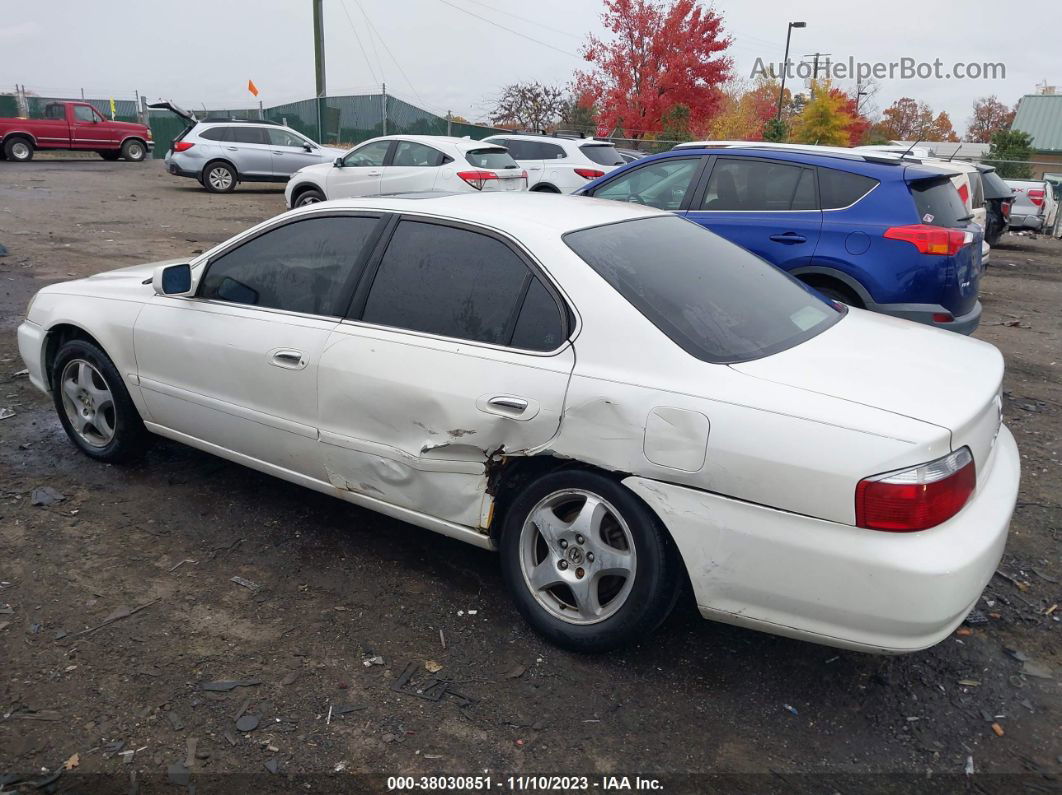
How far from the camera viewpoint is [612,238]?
11.3 feet

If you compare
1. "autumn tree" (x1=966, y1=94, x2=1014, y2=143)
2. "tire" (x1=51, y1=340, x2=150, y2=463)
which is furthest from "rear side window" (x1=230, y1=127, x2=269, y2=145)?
"autumn tree" (x1=966, y1=94, x2=1014, y2=143)

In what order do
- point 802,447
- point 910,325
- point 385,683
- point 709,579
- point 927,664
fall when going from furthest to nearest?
point 910,325 → point 927,664 → point 385,683 → point 709,579 → point 802,447

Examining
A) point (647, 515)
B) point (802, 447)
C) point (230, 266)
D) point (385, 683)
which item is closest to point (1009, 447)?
point (802, 447)

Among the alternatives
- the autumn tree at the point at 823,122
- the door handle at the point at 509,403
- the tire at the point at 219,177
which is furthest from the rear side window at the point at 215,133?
the autumn tree at the point at 823,122

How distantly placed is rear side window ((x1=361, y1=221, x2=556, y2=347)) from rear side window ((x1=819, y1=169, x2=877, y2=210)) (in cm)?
387

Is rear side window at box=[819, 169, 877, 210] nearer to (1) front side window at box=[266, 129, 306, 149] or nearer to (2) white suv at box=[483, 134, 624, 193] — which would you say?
(2) white suv at box=[483, 134, 624, 193]

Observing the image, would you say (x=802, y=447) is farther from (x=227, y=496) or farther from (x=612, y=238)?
(x=227, y=496)

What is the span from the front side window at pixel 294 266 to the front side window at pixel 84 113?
88.1 ft

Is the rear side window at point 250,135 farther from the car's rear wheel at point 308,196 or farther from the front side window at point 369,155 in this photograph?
the front side window at point 369,155

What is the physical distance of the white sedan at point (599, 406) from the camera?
2.54m

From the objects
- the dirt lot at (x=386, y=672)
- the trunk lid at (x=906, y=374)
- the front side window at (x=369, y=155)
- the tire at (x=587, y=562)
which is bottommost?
the dirt lot at (x=386, y=672)

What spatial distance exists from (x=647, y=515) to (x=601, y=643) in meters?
0.53

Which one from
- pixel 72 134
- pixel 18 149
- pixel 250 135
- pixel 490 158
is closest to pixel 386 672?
pixel 490 158

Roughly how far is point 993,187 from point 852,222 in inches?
444
